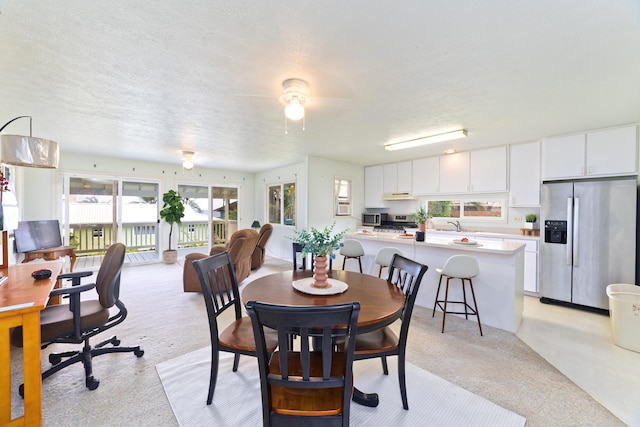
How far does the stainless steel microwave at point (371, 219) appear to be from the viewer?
603 cm

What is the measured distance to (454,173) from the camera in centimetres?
486

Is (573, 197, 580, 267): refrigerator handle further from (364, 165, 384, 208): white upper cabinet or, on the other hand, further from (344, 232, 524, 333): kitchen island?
(364, 165, 384, 208): white upper cabinet

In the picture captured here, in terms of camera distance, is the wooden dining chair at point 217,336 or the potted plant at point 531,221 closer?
the wooden dining chair at point 217,336

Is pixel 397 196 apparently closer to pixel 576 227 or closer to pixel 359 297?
pixel 576 227

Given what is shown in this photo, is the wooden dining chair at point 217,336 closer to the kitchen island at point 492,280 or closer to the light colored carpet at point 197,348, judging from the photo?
the light colored carpet at point 197,348

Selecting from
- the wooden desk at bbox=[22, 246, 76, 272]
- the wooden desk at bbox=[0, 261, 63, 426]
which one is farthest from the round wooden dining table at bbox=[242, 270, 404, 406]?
the wooden desk at bbox=[22, 246, 76, 272]

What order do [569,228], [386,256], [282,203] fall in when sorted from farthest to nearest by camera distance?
1. [282,203]
2. [569,228]
3. [386,256]

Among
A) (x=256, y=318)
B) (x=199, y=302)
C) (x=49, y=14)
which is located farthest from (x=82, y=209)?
(x=256, y=318)

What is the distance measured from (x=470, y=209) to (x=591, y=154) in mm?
1858

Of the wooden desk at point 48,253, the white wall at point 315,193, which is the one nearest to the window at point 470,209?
the white wall at point 315,193

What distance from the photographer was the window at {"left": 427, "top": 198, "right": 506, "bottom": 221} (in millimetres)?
4691

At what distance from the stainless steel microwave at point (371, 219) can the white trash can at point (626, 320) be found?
3.84 meters

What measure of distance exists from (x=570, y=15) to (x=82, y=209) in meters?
8.01

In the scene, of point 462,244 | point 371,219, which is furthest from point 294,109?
point 371,219
